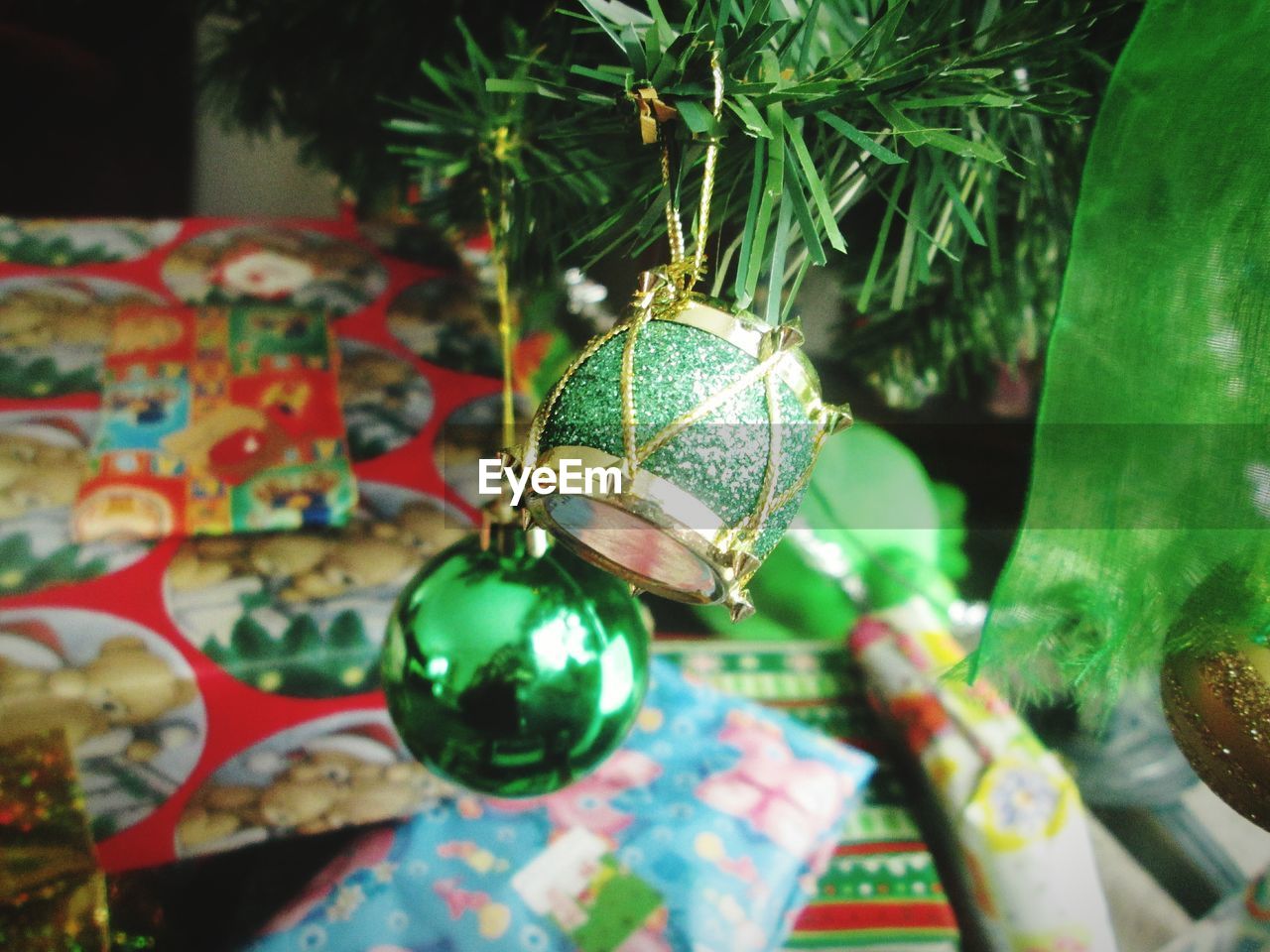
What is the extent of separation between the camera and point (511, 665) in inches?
14.9

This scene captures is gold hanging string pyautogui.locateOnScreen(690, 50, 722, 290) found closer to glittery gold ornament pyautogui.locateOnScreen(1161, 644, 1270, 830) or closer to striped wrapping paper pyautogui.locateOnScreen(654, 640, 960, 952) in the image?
glittery gold ornament pyautogui.locateOnScreen(1161, 644, 1270, 830)

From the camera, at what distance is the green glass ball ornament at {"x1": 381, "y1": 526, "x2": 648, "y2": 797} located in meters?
0.38

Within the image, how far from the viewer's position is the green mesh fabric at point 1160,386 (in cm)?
26

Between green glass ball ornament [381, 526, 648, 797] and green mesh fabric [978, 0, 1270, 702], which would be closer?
green mesh fabric [978, 0, 1270, 702]

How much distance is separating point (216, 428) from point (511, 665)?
0.35 metres

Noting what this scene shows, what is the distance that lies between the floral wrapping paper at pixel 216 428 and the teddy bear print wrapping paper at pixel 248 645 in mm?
12

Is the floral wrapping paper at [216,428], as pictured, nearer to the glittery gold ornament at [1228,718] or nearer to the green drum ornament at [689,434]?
the green drum ornament at [689,434]

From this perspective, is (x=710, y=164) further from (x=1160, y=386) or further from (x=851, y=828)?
(x=851, y=828)

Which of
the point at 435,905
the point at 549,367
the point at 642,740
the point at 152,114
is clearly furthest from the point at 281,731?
the point at 152,114

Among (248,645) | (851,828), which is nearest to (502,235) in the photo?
(248,645)

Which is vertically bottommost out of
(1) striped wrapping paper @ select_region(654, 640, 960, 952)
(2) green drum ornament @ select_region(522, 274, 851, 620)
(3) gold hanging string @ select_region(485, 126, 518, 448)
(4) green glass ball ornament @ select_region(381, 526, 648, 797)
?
(1) striped wrapping paper @ select_region(654, 640, 960, 952)

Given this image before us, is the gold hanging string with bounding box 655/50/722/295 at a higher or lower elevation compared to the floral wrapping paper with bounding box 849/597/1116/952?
higher

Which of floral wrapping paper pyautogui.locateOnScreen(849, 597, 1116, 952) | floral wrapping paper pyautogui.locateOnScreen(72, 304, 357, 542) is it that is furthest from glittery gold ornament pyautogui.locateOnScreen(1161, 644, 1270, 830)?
floral wrapping paper pyautogui.locateOnScreen(72, 304, 357, 542)

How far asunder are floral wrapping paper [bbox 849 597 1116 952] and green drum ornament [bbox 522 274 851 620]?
281mm
